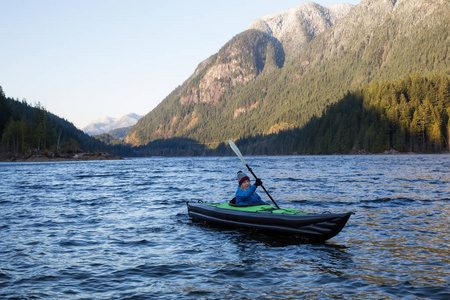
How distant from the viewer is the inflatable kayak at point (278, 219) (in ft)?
36.7

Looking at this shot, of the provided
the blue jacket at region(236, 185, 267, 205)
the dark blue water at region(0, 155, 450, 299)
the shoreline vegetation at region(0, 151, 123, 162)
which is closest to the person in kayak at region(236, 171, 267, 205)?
the blue jacket at region(236, 185, 267, 205)

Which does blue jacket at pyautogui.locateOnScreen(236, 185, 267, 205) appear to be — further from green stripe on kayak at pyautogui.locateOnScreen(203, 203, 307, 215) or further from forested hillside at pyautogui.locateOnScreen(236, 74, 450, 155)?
forested hillside at pyautogui.locateOnScreen(236, 74, 450, 155)

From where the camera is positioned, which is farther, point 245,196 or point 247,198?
point 247,198

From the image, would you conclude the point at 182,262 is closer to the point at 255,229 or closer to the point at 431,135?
the point at 255,229

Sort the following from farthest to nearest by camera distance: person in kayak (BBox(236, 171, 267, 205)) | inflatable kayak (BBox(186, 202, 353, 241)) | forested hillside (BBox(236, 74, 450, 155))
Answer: forested hillside (BBox(236, 74, 450, 155)) → person in kayak (BBox(236, 171, 267, 205)) → inflatable kayak (BBox(186, 202, 353, 241))

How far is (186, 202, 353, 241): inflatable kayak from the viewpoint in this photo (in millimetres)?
11188

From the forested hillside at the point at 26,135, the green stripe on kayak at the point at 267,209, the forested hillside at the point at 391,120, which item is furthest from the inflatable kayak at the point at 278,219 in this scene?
the forested hillside at the point at 391,120

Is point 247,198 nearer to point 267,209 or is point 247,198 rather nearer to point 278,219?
point 267,209

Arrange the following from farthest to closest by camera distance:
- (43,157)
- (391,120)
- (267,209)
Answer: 1. (391,120)
2. (43,157)
3. (267,209)

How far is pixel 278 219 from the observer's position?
12.1 m

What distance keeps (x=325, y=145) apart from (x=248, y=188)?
129947 mm

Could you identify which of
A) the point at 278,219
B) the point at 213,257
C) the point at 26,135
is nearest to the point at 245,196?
the point at 278,219

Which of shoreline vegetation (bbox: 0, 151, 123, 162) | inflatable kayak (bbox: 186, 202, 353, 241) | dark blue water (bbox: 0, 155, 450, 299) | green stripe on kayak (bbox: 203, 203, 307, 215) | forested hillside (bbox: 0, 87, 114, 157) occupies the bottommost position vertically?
dark blue water (bbox: 0, 155, 450, 299)

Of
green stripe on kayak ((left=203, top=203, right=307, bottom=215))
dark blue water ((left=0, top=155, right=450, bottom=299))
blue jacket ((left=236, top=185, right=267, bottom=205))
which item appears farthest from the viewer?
blue jacket ((left=236, top=185, right=267, bottom=205))
